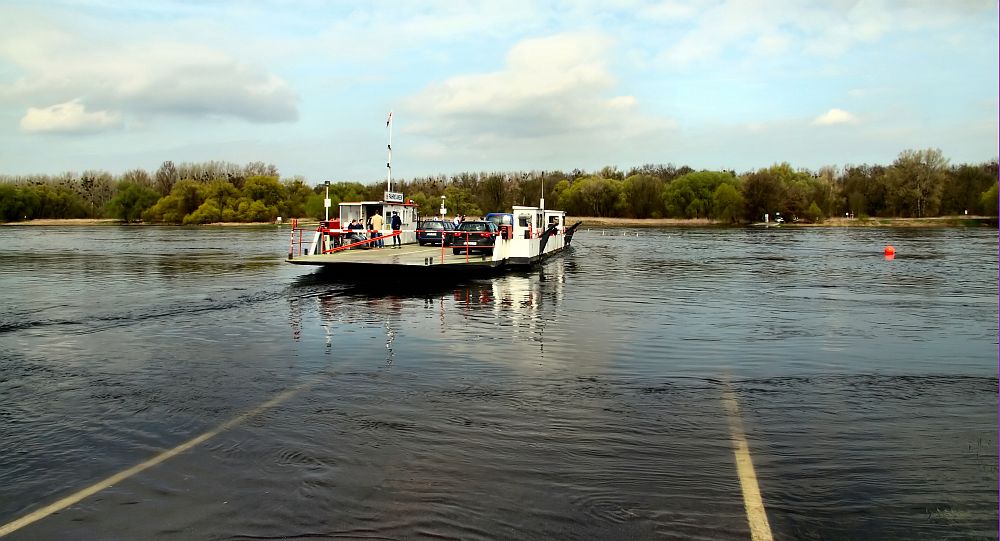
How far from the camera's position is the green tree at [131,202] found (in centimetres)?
13425

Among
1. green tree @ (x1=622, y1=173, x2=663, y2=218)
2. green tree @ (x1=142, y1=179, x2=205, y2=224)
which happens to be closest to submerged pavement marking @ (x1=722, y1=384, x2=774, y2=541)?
green tree @ (x1=622, y1=173, x2=663, y2=218)

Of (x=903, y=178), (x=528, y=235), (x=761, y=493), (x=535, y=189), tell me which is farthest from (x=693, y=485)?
(x=535, y=189)

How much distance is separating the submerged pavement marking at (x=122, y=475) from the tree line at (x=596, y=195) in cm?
10478

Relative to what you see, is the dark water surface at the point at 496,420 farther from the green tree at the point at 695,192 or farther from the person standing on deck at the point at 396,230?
the green tree at the point at 695,192

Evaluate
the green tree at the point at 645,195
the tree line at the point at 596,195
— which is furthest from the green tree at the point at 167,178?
the green tree at the point at 645,195

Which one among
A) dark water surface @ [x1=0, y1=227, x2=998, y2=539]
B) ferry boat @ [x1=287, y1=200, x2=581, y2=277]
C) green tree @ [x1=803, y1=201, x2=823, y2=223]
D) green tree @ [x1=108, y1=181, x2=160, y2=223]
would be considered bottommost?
dark water surface @ [x1=0, y1=227, x2=998, y2=539]

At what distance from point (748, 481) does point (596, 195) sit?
448 ft

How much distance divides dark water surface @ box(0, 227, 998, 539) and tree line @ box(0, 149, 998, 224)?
98.7 m

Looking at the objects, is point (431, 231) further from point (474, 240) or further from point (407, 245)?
point (474, 240)

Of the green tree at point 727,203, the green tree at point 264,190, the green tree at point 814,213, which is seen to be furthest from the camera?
the green tree at point 264,190

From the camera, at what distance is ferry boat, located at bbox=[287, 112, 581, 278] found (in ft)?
78.4

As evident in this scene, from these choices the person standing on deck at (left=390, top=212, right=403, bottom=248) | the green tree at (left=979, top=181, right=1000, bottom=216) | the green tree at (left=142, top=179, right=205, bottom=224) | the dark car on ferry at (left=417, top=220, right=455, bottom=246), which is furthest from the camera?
the green tree at (left=142, top=179, right=205, bottom=224)

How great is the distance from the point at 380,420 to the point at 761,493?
390 centimetres

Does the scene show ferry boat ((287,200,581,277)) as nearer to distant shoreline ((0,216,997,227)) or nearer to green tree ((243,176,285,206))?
distant shoreline ((0,216,997,227))
